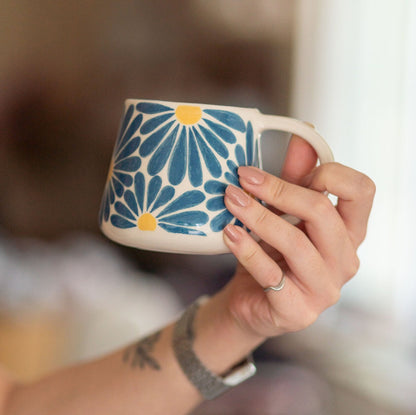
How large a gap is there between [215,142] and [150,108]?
0.08 meters

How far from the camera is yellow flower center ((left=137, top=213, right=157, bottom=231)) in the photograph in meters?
0.48

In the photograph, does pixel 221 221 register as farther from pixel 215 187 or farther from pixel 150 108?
pixel 150 108

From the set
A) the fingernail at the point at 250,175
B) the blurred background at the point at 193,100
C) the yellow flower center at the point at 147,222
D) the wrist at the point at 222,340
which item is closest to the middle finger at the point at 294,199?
the fingernail at the point at 250,175

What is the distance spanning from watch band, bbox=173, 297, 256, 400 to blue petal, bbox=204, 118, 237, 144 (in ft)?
1.20

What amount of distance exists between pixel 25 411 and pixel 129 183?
524 mm

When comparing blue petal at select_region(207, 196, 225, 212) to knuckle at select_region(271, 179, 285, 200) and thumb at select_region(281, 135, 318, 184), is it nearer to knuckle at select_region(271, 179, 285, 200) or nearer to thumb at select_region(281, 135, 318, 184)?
knuckle at select_region(271, 179, 285, 200)

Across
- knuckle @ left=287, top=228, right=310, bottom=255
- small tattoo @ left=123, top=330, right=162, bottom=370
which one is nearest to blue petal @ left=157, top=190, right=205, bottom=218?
knuckle @ left=287, top=228, right=310, bottom=255

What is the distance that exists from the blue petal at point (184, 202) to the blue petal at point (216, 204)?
2 cm

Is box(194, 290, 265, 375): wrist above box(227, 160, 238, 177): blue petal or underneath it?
underneath

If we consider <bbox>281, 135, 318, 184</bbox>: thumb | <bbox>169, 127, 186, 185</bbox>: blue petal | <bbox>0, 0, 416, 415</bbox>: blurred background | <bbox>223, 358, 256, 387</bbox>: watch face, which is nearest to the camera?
<bbox>169, 127, 186, 185</bbox>: blue petal

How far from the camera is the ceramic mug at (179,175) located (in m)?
0.48

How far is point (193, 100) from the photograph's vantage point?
5.91 feet

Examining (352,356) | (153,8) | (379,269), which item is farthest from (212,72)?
(352,356)

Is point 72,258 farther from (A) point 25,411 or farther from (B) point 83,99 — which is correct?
(A) point 25,411
